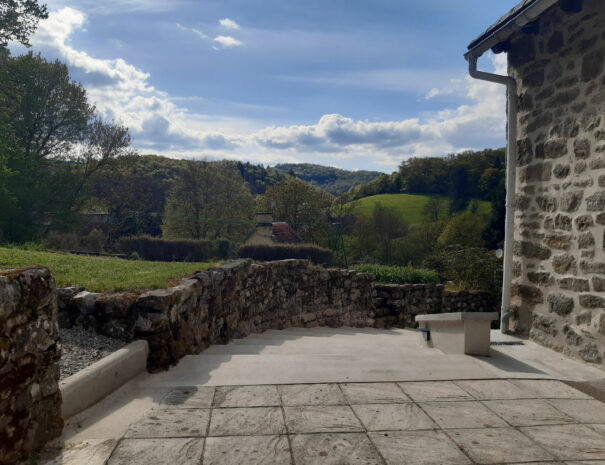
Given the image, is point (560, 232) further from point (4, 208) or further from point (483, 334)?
point (4, 208)

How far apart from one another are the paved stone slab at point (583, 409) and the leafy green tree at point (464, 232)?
21479 millimetres

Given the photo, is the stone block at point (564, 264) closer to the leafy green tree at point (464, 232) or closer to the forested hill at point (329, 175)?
the leafy green tree at point (464, 232)

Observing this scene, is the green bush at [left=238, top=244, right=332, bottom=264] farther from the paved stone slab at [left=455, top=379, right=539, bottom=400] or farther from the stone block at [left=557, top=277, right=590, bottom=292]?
the paved stone slab at [left=455, top=379, right=539, bottom=400]

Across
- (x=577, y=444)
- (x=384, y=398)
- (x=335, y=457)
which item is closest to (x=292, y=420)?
(x=335, y=457)

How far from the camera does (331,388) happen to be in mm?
2971

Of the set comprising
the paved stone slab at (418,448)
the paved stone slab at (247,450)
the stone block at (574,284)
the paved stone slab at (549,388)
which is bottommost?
the paved stone slab at (549,388)

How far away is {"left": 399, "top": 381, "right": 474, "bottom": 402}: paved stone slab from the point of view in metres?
2.88

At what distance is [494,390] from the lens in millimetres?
3080

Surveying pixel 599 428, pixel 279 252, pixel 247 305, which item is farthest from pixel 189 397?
pixel 279 252

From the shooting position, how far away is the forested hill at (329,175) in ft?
279

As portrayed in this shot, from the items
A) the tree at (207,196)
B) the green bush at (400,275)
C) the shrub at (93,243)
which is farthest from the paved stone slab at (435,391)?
the tree at (207,196)

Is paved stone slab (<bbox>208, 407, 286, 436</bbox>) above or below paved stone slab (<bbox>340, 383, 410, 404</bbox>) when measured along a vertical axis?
above

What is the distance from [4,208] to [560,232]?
57.9 feet

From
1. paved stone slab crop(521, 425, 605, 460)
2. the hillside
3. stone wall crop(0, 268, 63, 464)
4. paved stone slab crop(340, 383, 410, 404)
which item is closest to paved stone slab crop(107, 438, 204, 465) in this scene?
stone wall crop(0, 268, 63, 464)
